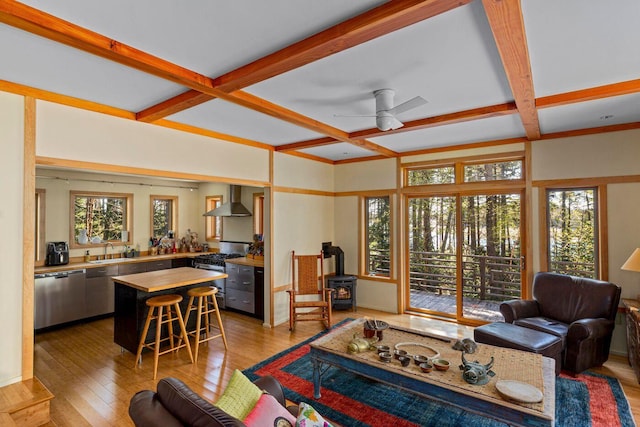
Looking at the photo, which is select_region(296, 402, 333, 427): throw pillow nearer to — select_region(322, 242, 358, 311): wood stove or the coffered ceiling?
the coffered ceiling

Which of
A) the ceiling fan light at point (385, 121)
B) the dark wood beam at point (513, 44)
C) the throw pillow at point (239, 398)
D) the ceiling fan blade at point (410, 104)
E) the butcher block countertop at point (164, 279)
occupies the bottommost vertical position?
the throw pillow at point (239, 398)

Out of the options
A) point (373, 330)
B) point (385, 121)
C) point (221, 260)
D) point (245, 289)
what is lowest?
point (245, 289)

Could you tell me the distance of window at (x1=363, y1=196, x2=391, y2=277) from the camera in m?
5.68

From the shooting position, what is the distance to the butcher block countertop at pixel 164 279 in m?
3.54

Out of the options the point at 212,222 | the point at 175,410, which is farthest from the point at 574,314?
the point at 212,222

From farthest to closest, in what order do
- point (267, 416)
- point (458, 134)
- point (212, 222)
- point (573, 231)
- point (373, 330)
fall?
point (212, 222), point (458, 134), point (573, 231), point (373, 330), point (267, 416)

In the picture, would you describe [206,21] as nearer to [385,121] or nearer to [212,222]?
[385,121]

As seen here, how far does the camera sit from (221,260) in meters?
5.74

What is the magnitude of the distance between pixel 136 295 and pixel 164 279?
1.08 ft

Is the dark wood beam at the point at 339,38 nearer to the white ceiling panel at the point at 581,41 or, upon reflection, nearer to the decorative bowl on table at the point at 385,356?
the white ceiling panel at the point at 581,41

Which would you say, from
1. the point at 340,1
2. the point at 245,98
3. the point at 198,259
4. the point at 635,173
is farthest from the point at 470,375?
the point at 198,259

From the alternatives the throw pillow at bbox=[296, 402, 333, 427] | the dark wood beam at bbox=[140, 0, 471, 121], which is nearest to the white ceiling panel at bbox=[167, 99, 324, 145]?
the dark wood beam at bbox=[140, 0, 471, 121]

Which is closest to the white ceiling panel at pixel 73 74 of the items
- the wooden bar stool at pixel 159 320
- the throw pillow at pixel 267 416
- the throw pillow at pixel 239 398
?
the wooden bar stool at pixel 159 320

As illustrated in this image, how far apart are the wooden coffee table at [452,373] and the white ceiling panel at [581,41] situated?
2.19 metres
